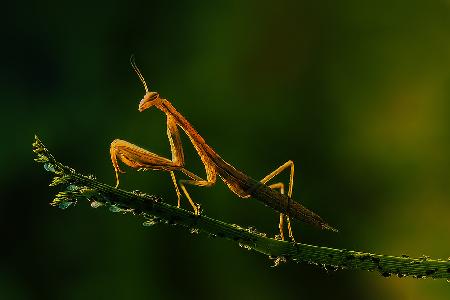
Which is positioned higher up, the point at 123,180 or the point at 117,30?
the point at 117,30

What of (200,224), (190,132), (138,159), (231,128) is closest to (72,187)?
(200,224)

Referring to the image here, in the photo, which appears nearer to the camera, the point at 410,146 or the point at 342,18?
the point at 410,146

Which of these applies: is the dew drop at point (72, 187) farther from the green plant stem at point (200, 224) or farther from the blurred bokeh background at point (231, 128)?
the blurred bokeh background at point (231, 128)

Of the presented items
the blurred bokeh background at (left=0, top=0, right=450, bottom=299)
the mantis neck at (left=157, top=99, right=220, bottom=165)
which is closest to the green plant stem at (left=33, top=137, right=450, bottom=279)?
the mantis neck at (left=157, top=99, right=220, bottom=165)

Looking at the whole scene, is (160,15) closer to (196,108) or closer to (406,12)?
(196,108)

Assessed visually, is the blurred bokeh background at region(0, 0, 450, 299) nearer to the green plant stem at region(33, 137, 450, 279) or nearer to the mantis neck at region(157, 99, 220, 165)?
the mantis neck at region(157, 99, 220, 165)

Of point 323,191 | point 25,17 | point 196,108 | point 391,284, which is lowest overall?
point 391,284

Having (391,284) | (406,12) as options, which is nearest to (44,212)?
(391,284)
